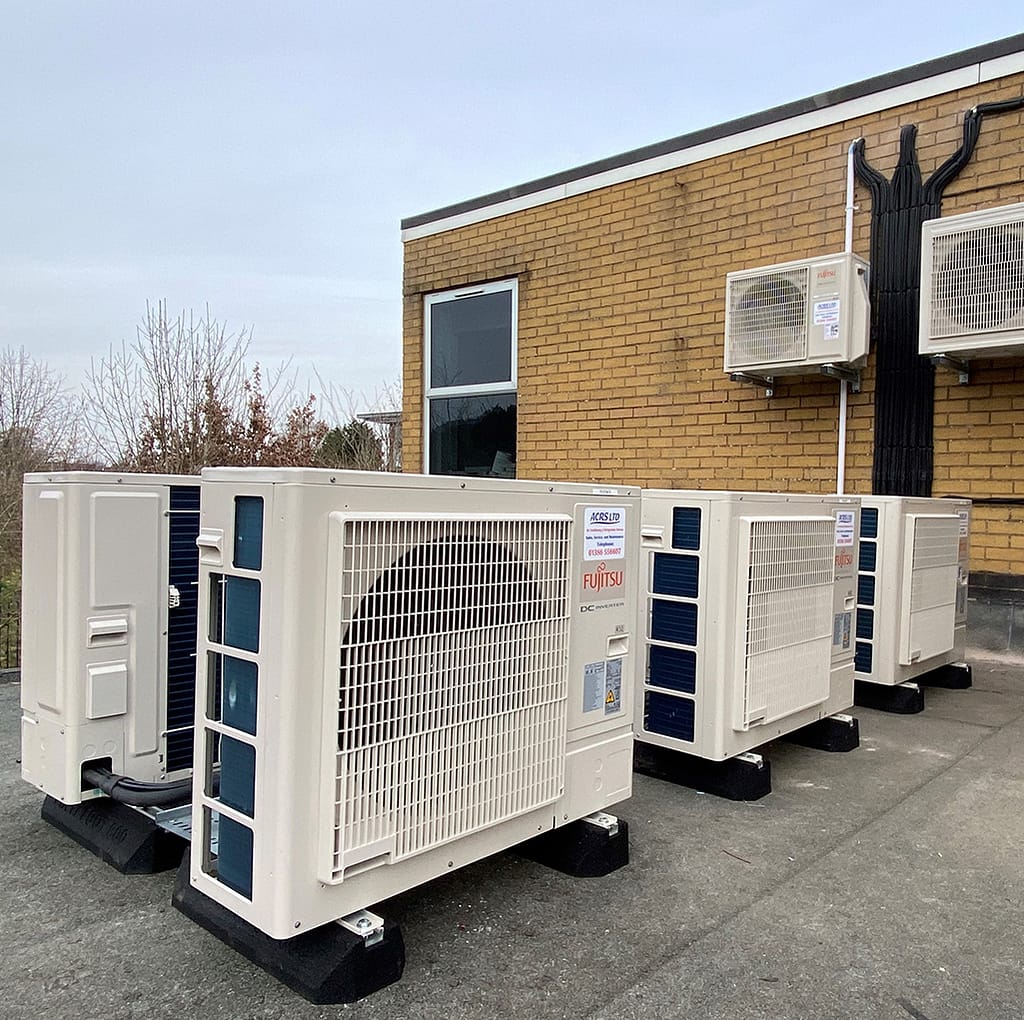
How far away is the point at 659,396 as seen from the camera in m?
7.48

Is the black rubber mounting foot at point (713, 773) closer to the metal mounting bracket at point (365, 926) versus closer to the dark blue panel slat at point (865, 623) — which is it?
the dark blue panel slat at point (865, 623)

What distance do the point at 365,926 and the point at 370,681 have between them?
2.11 feet

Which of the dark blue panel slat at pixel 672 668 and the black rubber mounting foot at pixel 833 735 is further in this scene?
the black rubber mounting foot at pixel 833 735

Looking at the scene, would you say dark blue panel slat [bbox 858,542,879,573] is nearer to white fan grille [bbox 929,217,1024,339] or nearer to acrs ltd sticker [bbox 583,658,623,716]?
white fan grille [bbox 929,217,1024,339]

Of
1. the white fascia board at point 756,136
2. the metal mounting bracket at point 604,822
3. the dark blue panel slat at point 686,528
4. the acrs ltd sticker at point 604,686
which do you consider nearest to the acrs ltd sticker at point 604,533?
the acrs ltd sticker at point 604,686

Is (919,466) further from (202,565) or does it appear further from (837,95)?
(202,565)

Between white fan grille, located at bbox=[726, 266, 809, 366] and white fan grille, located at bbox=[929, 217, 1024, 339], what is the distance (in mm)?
983

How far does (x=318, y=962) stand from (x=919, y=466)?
5610 millimetres

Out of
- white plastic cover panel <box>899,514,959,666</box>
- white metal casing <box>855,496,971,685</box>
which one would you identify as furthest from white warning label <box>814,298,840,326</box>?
white plastic cover panel <box>899,514,959,666</box>

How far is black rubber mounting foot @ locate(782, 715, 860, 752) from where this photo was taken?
14.0ft

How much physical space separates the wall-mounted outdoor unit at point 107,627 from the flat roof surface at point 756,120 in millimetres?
5852

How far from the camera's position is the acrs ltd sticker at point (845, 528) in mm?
4215

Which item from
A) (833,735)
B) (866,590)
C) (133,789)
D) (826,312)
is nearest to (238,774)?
(133,789)

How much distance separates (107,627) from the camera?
2.89 m
